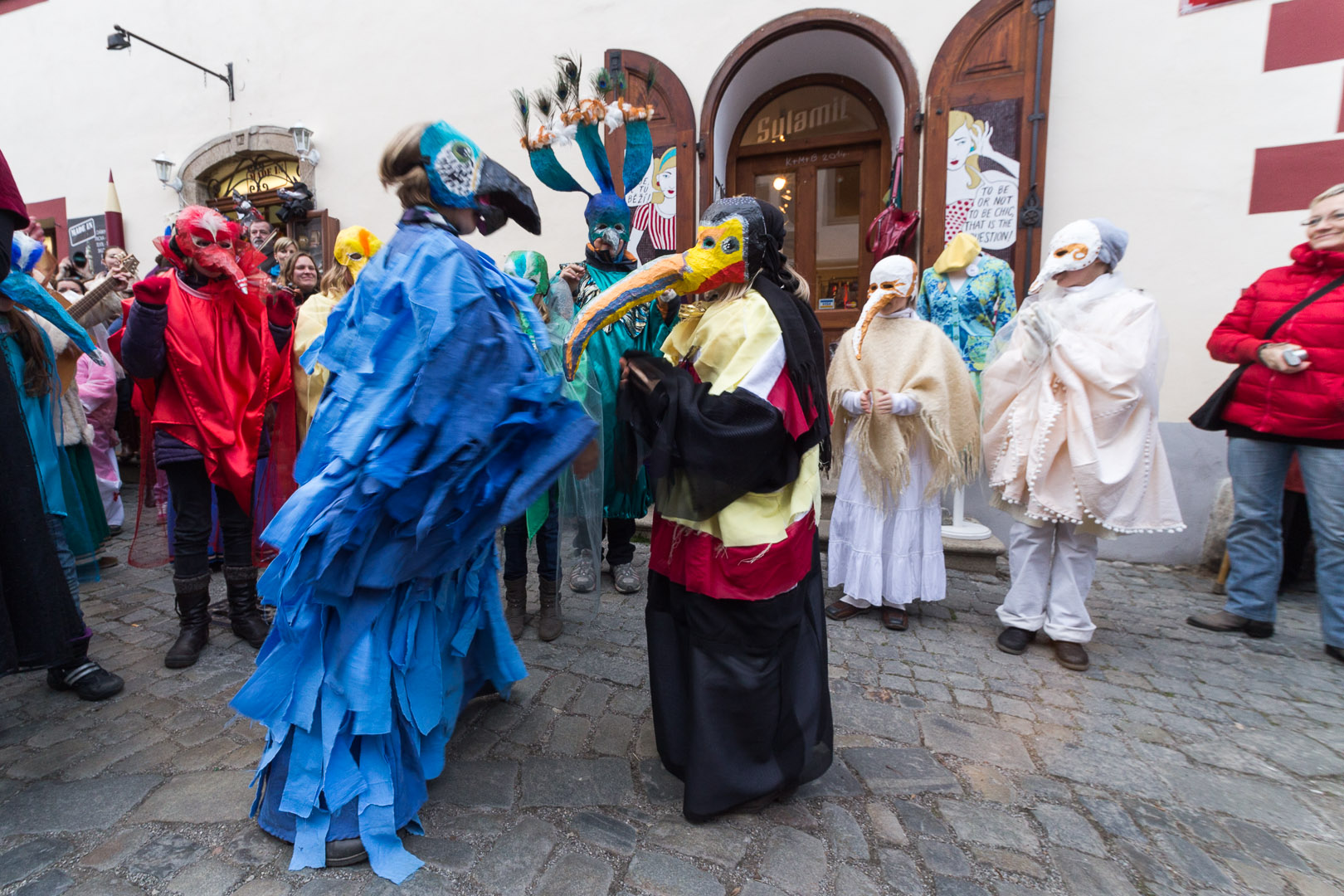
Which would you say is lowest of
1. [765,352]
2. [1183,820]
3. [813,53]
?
[1183,820]

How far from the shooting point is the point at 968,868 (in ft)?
5.69

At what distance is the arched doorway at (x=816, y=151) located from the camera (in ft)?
18.0

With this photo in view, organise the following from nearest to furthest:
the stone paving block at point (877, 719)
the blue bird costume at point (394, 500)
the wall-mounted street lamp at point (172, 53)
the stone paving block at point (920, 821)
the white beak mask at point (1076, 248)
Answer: the blue bird costume at point (394, 500)
the stone paving block at point (920, 821)
the stone paving block at point (877, 719)
the white beak mask at point (1076, 248)
the wall-mounted street lamp at point (172, 53)

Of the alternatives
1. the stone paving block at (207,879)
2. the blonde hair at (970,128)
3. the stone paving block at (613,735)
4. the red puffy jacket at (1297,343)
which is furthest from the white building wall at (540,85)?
the stone paving block at (207,879)

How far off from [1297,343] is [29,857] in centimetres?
526

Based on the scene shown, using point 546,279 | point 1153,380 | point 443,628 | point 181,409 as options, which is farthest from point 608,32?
point 443,628

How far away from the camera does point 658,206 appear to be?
539 centimetres

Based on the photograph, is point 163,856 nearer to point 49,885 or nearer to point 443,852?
point 49,885

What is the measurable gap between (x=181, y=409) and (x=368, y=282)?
1.75m

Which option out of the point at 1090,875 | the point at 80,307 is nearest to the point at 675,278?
the point at 1090,875

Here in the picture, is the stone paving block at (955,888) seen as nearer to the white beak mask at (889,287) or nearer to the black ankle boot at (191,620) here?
the white beak mask at (889,287)

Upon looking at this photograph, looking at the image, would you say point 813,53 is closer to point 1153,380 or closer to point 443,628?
point 1153,380

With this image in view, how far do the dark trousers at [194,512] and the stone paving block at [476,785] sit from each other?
1.69 m

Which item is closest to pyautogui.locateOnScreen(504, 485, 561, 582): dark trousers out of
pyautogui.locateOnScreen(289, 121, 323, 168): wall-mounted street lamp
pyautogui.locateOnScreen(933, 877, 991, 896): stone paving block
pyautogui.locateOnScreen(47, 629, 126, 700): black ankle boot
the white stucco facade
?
pyautogui.locateOnScreen(47, 629, 126, 700): black ankle boot
